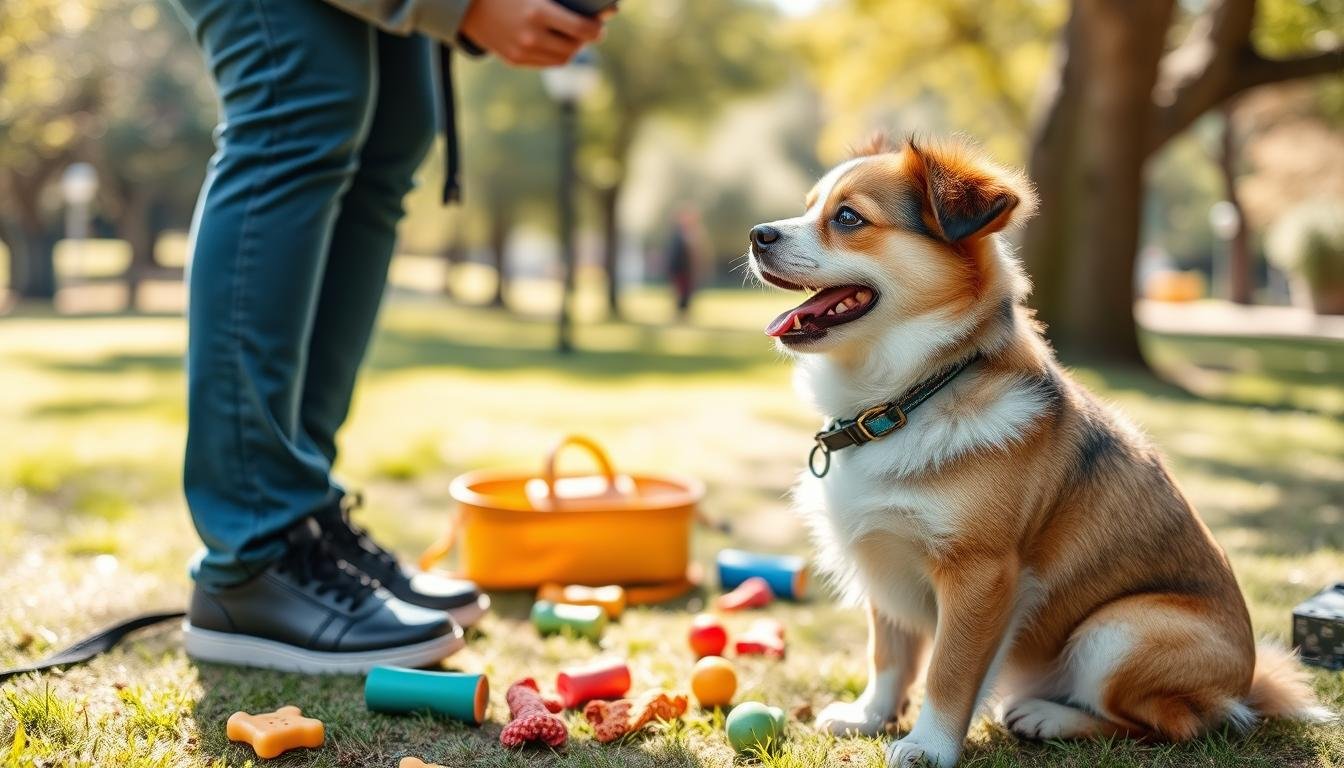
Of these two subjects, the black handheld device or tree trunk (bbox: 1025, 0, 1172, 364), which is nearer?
the black handheld device

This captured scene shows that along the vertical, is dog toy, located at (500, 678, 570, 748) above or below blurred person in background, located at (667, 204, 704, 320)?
above

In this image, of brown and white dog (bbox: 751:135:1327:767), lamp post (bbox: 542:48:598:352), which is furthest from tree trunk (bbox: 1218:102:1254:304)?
brown and white dog (bbox: 751:135:1327:767)

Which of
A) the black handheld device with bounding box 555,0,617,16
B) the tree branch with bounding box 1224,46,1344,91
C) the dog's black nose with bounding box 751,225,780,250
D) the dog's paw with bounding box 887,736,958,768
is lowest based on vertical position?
the dog's paw with bounding box 887,736,958,768

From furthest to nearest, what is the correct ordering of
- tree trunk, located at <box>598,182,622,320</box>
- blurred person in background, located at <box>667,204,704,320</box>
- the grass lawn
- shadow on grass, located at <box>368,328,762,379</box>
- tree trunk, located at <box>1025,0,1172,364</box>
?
tree trunk, located at <box>598,182,622,320</box> < blurred person in background, located at <box>667,204,704,320</box> < shadow on grass, located at <box>368,328,762,379</box> < tree trunk, located at <box>1025,0,1172,364</box> < the grass lawn

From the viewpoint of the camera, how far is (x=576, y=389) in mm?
10070

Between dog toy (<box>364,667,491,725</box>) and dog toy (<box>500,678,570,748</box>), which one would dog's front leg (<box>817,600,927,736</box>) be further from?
dog toy (<box>364,667,491,725</box>)

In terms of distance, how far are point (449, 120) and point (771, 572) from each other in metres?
1.65

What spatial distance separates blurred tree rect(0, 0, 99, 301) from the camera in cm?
1555

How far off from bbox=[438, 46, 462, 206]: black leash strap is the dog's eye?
1122mm

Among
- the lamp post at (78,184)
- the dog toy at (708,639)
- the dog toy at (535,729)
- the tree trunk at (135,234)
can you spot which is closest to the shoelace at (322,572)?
the dog toy at (535,729)

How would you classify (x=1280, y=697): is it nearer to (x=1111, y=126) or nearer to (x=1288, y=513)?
(x=1288, y=513)

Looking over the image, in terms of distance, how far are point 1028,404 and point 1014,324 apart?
199mm

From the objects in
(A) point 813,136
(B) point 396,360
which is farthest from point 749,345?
(A) point 813,136

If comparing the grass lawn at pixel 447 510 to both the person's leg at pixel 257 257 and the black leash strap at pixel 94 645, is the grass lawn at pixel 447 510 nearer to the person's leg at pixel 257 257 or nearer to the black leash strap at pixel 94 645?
the black leash strap at pixel 94 645
